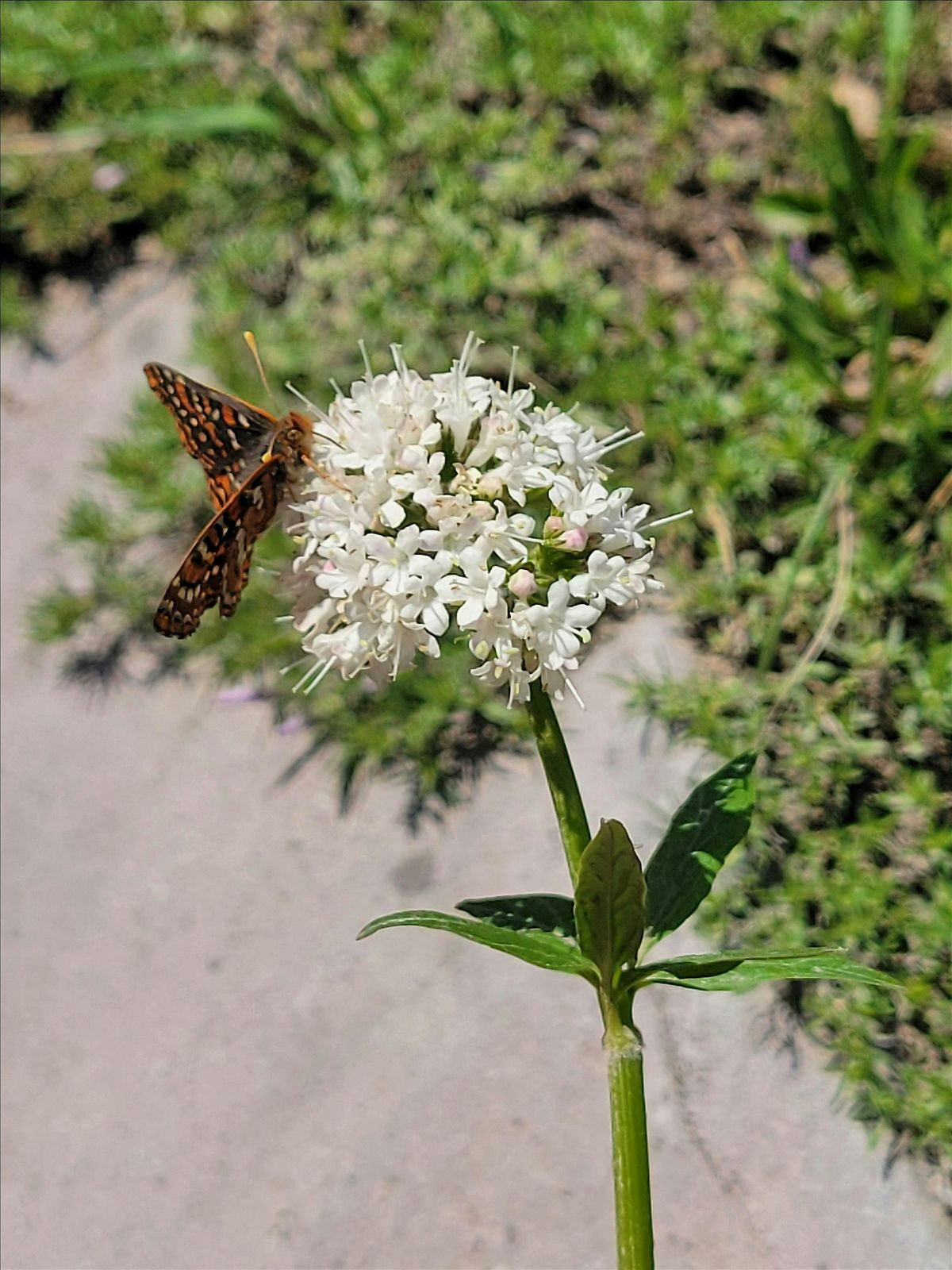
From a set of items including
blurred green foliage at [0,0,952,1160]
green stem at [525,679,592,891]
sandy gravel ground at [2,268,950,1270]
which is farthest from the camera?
blurred green foliage at [0,0,952,1160]

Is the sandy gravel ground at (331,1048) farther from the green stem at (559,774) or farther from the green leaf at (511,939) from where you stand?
the green stem at (559,774)

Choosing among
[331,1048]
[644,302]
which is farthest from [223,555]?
[644,302]

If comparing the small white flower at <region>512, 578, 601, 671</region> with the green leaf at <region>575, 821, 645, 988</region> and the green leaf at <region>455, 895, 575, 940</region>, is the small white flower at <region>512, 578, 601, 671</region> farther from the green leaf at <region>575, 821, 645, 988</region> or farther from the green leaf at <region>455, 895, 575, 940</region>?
the green leaf at <region>455, 895, 575, 940</region>

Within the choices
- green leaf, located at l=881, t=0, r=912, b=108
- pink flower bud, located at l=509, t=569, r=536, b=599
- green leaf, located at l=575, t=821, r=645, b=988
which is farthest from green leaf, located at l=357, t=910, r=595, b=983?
green leaf, located at l=881, t=0, r=912, b=108

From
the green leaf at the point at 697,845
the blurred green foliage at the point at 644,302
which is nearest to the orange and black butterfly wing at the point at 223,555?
the green leaf at the point at 697,845

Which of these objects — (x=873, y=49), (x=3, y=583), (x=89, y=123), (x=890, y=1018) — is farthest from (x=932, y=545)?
(x=89, y=123)

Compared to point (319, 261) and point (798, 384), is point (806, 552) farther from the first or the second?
point (319, 261)
